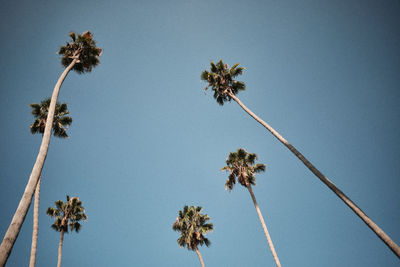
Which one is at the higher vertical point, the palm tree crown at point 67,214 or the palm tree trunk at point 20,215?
the palm tree crown at point 67,214

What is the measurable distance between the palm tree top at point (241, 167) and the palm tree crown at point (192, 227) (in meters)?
5.11

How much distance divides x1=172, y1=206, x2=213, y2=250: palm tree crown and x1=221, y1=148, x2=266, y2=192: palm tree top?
5106mm

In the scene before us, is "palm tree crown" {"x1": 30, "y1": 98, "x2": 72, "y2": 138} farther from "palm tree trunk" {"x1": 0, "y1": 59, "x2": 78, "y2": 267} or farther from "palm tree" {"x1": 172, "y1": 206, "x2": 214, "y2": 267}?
"palm tree" {"x1": 172, "y1": 206, "x2": 214, "y2": 267}

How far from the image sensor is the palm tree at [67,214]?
19.5 m

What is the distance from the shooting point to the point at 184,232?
22484 millimetres

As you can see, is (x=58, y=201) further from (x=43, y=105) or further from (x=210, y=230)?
(x=210, y=230)

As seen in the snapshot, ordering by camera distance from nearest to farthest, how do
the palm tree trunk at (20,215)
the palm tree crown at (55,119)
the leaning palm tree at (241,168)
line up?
the palm tree trunk at (20,215)
the palm tree crown at (55,119)
the leaning palm tree at (241,168)

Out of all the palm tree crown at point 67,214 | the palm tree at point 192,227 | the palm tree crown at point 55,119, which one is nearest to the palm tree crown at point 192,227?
the palm tree at point 192,227

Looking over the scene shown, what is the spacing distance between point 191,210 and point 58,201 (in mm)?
14765

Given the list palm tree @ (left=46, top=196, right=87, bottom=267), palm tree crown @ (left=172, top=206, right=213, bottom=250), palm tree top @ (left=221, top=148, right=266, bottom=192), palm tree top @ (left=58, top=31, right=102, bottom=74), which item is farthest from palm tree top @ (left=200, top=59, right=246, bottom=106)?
palm tree @ (left=46, top=196, right=87, bottom=267)

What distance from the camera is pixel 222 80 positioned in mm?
19391

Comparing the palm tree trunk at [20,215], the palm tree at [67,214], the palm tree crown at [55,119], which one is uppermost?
the palm tree crown at [55,119]

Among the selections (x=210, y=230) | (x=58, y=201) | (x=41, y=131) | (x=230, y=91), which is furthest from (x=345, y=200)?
(x=58, y=201)

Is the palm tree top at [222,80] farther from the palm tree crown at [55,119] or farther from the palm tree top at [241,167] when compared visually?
the palm tree crown at [55,119]
